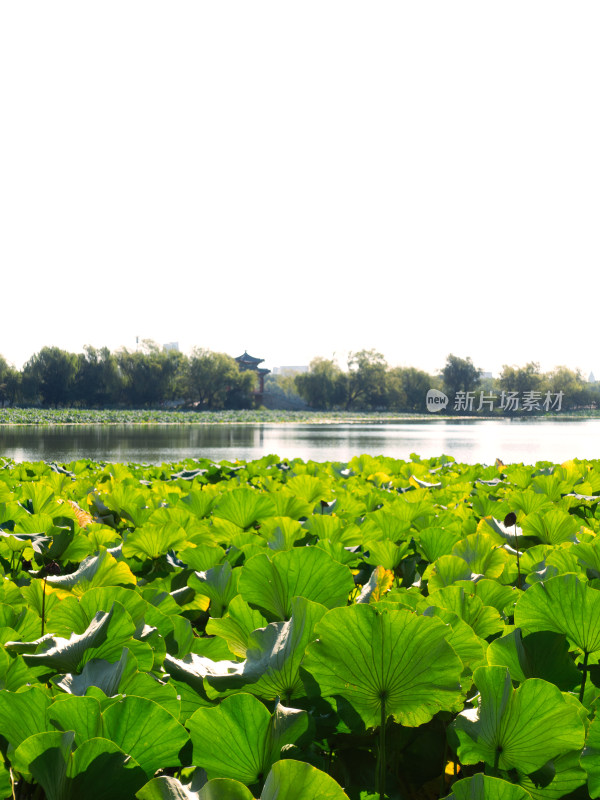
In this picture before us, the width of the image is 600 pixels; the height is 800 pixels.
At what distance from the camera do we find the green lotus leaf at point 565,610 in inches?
25.2

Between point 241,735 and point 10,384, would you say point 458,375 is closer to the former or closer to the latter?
point 10,384

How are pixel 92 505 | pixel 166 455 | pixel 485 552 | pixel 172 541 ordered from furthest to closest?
pixel 166 455
pixel 92 505
pixel 172 541
pixel 485 552

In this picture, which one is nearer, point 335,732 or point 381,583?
point 335,732

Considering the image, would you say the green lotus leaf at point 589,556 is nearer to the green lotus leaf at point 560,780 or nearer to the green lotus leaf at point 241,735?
the green lotus leaf at point 560,780

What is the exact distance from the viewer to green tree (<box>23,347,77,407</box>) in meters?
55.5

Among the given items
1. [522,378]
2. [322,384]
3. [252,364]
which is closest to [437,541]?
[322,384]

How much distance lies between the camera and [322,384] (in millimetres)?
68062

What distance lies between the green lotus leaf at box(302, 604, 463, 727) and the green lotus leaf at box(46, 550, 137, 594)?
48 cm

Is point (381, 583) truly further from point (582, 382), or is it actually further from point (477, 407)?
point (582, 382)

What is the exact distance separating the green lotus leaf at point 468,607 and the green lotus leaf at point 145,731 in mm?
361

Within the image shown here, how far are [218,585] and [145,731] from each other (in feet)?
1.52

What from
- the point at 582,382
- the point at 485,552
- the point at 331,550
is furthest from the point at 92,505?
the point at 582,382

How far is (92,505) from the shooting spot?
198cm

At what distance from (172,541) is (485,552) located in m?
0.60
